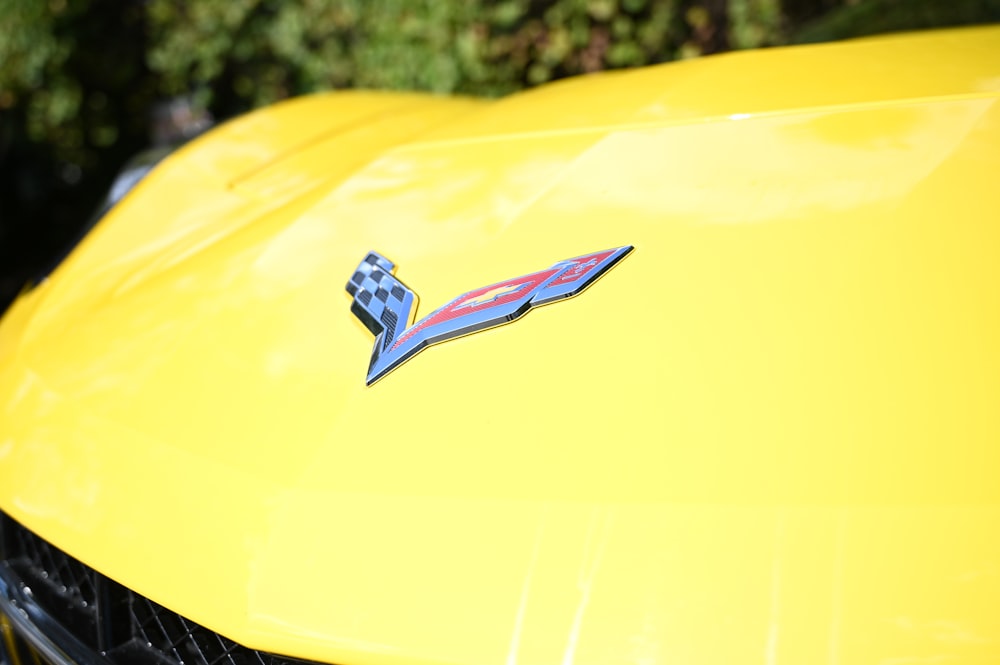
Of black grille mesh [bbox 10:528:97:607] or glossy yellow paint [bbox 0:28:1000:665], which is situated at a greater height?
glossy yellow paint [bbox 0:28:1000:665]

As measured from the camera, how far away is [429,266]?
1.63 m

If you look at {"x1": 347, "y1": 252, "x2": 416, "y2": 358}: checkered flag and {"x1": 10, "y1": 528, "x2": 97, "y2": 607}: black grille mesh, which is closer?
{"x1": 347, "y1": 252, "x2": 416, "y2": 358}: checkered flag

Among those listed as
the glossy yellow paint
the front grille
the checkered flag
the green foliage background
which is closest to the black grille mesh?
the front grille

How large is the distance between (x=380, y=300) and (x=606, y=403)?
45 centimetres

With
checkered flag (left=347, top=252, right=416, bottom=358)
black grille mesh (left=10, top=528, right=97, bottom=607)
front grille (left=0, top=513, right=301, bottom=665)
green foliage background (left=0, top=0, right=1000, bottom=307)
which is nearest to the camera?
front grille (left=0, top=513, right=301, bottom=665)

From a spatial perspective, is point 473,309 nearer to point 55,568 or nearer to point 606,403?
point 606,403

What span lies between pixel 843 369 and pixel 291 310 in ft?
2.75

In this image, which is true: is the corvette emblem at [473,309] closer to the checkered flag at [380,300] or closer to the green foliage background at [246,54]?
the checkered flag at [380,300]

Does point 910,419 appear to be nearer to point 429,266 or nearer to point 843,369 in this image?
point 843,369

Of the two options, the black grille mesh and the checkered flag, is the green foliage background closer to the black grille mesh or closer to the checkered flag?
Answer: the checkered flag

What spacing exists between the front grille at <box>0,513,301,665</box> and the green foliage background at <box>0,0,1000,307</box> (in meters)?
3.33

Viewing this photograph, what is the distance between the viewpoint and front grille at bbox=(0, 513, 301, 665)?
1.38 metres

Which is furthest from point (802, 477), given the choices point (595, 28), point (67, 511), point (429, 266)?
point (595, 28)

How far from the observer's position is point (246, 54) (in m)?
5.96
